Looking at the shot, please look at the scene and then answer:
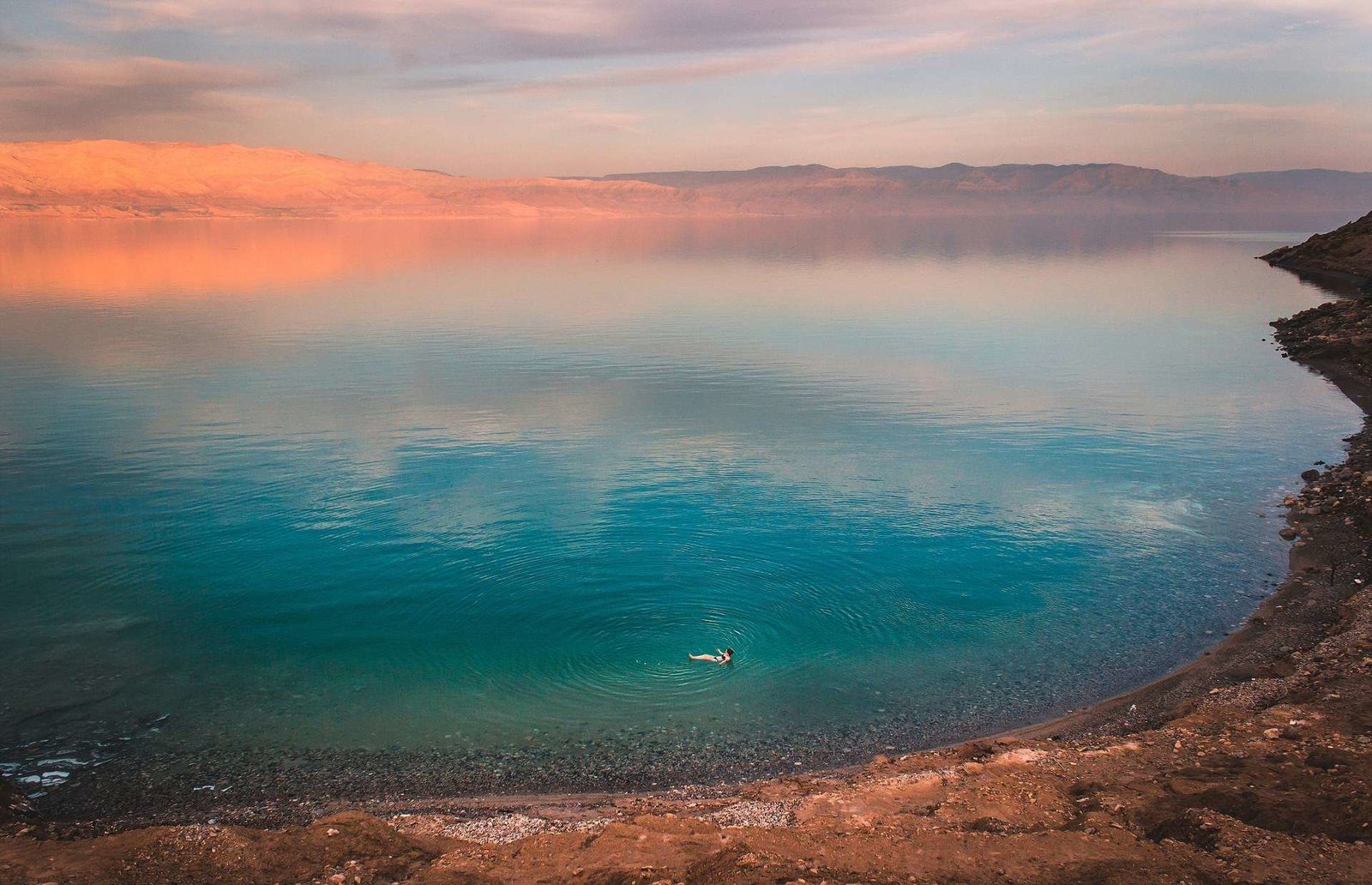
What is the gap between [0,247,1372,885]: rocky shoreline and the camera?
28.9 ft

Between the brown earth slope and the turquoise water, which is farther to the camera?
the brown earth slope

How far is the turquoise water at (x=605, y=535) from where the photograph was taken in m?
14.4

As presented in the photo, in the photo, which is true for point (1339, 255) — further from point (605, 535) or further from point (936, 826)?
point (936, 826)

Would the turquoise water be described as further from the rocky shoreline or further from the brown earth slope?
the brown earth slope

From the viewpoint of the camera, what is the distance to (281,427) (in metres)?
29.9

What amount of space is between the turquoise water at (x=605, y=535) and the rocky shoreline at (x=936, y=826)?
70.4 inches

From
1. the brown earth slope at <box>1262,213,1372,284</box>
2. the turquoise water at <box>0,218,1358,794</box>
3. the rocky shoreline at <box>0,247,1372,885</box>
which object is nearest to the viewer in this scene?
the rocky shoreline at <box>0,247,1372,885</box>

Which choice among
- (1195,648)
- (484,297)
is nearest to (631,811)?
(1195,648)

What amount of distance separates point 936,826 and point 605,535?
40.6 feet

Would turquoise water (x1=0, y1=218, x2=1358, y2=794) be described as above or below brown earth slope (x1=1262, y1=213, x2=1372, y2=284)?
below

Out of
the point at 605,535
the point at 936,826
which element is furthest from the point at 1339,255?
the point at 936,826

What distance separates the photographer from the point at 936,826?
9781mm

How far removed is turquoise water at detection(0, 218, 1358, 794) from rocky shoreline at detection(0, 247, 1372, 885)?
5.87 feet

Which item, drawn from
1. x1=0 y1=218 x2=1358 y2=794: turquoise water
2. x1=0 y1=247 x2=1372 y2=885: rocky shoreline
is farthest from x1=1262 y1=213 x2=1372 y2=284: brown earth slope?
x1=0 y1=247 x2=1372 y2=885: rocky shoreline
